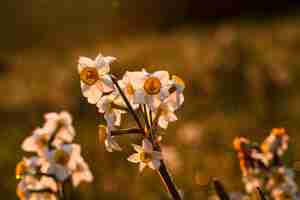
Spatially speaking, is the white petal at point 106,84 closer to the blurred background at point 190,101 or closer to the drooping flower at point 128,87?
the drooping flower at point 128,87

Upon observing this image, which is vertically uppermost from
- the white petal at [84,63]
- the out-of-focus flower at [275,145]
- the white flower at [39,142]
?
the white petal at [84,63]

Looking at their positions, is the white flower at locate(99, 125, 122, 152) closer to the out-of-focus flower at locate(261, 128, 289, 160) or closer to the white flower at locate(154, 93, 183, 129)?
the white flower at locate(154, 93, 183, 129)

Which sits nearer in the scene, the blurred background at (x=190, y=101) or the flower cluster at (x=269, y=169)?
the flower cluster at (x=269, y=169)

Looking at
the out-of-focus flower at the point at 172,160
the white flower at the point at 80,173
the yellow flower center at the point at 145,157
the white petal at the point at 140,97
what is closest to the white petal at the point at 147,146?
the yellow flower center at the point at 145,157

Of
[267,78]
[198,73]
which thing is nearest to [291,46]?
[198,73]

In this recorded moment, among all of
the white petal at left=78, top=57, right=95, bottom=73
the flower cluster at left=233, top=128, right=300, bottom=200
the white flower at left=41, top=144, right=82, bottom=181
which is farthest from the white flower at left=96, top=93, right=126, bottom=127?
the flower cluster at left=233, top=128, right=300, bottom=200

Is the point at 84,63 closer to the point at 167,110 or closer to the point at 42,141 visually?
the point at 167,110
